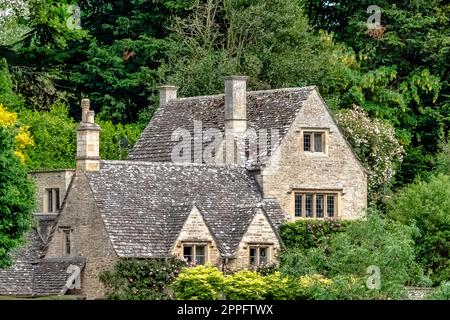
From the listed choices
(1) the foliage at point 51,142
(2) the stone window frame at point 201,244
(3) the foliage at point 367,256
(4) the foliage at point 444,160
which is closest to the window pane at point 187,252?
(2) the stone window frame at point 201,244

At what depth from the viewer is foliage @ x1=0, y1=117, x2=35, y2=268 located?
55.7m

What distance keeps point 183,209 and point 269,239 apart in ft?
11.1

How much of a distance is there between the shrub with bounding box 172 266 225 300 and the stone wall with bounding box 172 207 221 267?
Answer: 9.62 ft

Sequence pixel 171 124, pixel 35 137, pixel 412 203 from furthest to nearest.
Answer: pixel 35 137 → pixel 171 124 → pixel 412 203

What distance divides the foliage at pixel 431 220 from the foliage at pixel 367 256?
336 centimetres

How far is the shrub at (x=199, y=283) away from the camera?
2140 inches

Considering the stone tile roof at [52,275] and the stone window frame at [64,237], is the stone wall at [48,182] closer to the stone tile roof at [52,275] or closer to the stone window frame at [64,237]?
the stone window frame at [64,237]

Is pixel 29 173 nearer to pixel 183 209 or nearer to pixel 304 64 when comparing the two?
pixel 183 209

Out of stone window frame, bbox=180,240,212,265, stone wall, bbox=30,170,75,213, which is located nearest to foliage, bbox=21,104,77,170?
stone wall, bbox=30,170,75,213

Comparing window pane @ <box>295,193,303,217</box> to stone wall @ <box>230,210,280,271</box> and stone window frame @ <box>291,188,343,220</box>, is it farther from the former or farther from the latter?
stone wall @ <box>230,210,280,271</box>

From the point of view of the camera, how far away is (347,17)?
3450 inches

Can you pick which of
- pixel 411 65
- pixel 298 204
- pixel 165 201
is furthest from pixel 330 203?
pixel 411 65
